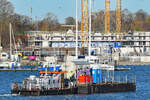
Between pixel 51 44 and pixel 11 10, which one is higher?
pixel 11 10

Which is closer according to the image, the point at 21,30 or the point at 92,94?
the point at 92,94

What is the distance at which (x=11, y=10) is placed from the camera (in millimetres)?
168875

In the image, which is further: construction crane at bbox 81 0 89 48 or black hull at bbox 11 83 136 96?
construction crane at bbox 81 0 89 48

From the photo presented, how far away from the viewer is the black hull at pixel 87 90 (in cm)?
5859

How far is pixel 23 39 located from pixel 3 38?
21.3m

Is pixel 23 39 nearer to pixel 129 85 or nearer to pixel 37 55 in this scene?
pixel 37 55

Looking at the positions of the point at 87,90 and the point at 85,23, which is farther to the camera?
the point at 85,23

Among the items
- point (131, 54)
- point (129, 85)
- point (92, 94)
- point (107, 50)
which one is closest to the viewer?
point (92, 94)

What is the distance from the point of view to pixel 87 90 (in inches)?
2397

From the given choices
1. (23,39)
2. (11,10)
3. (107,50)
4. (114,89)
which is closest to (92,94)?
(114,89)

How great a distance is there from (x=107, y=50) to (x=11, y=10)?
109ft

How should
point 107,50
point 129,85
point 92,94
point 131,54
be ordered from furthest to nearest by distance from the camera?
1. point 131,54
2. point 107,50
3. point 129,85
4. point 92,94

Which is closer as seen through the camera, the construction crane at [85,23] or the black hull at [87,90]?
the black hull at [87,90]

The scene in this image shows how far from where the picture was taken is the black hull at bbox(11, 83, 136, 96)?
192 feet
